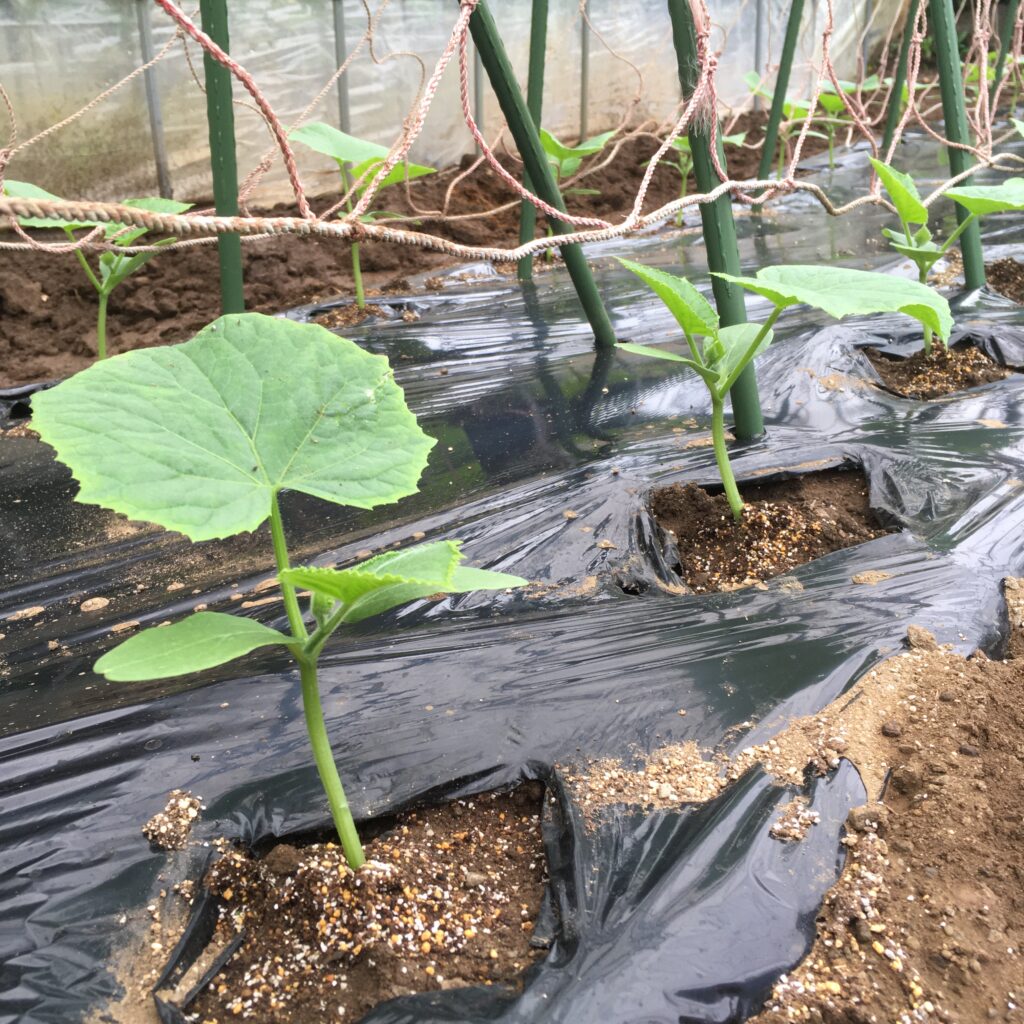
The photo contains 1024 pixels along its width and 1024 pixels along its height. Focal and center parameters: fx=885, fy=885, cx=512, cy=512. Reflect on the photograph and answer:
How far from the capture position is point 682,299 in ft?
4.87

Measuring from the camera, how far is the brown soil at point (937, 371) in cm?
235

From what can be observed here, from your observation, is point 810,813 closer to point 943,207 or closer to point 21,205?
point 21,205

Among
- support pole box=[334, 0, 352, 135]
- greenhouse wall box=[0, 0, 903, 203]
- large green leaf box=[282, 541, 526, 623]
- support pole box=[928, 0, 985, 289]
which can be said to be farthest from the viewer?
support pole box=[334, 0, 352, 135]

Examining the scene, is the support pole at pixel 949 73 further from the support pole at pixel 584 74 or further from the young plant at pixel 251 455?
the support pole at pixel 584 74

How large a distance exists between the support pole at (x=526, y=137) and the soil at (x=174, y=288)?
37cm

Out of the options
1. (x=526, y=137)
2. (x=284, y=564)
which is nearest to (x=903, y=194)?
(x=526, y=137)

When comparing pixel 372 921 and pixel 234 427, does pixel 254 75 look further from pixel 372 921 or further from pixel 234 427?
pixel 372 921

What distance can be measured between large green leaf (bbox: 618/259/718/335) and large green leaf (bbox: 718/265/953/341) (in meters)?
0.12

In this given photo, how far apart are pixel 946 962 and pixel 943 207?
4.23 m

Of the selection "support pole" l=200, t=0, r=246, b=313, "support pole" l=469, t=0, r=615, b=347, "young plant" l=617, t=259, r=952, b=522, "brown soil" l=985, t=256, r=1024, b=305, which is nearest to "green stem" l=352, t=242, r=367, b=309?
→ "support pole" l=469, t=0, r=615, b=347

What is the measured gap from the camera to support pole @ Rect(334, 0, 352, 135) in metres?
4.34

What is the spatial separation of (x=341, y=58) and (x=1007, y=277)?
3228 millimetres

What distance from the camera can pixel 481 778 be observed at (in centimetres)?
110

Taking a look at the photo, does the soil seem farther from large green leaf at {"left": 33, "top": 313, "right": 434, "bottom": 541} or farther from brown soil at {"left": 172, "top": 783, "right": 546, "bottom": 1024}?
brown soil at {"left": 172, "top": 783, "right": 546, "bottom": 1024}
